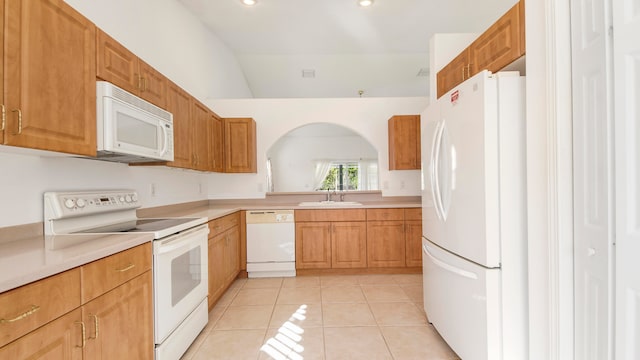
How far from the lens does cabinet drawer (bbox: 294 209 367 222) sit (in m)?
3.50

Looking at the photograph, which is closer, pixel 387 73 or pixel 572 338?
pixel 572 338

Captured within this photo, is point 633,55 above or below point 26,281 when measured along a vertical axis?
above

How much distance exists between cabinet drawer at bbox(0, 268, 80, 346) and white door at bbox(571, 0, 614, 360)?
202 centimetres

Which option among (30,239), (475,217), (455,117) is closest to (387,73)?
(455,117)

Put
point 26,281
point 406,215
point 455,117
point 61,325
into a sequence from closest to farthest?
point 26,281 → point 61,325 → point 455,117 → point 406,215

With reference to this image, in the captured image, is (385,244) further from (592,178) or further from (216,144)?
(592,178)

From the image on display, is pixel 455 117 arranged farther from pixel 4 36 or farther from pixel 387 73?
pixel 387 73

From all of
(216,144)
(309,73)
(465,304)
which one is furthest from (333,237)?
(309,73)

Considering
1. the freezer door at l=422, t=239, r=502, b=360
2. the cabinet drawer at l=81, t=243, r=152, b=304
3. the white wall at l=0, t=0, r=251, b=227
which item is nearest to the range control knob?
the white wall at l=0, t=0, r=251, b=227

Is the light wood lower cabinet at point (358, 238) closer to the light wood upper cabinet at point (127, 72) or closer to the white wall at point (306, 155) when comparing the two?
the light wood upper cabinet at point (127, 72)

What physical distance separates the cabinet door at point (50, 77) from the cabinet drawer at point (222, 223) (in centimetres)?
122

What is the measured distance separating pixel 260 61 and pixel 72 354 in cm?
480

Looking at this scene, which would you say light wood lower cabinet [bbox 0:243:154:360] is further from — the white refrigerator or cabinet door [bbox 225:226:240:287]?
the white refrigerator

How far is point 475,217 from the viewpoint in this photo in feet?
Result: 5.16
